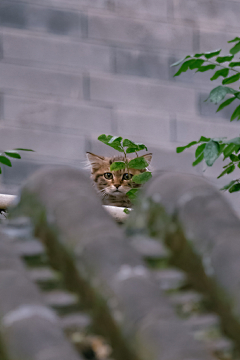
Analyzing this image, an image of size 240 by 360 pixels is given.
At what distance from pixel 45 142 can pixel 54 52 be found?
72cm

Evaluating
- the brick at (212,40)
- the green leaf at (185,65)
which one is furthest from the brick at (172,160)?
the green leaf at (185,65)

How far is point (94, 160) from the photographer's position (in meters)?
4.25

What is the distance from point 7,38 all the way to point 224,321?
3723 mm

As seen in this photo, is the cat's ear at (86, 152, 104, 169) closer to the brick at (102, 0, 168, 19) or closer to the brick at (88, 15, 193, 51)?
the brick at (88, 15, 193, 51)

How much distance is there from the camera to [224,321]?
41.2 inches

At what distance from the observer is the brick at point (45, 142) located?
429 centimetres

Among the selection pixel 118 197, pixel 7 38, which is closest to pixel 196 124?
pixel 118 197

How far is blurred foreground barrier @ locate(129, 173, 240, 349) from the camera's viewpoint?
105 cm

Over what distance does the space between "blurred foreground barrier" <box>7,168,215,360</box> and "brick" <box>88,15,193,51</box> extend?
3.45m

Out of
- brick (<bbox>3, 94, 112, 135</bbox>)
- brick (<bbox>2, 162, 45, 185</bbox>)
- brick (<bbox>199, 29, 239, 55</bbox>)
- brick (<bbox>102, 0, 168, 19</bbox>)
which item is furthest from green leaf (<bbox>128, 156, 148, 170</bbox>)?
brick (<bbox>199, 29, 239, 55</bbox>)

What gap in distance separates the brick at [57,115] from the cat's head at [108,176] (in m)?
0.36

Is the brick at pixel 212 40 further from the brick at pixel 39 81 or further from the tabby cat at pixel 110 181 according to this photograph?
the tabby cat at pixel 110 181

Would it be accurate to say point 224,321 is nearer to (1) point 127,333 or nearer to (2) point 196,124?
(1) point 127,333

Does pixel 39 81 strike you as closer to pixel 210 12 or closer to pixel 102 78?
pixel 102 78
